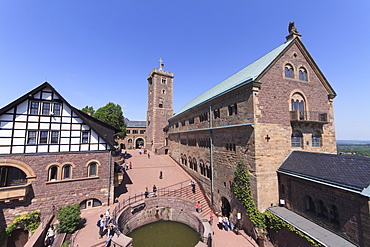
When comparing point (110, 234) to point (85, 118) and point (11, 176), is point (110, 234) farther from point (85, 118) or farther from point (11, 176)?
point (85, 118)

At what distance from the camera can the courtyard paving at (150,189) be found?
44.2 ft

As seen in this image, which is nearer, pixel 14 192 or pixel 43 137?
pixel 14 192

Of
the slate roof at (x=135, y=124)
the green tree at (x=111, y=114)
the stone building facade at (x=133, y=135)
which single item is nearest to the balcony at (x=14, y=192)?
the green tree at (x=111, y=114)

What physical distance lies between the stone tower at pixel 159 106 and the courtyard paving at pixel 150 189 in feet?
43.0

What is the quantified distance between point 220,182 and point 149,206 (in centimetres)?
870

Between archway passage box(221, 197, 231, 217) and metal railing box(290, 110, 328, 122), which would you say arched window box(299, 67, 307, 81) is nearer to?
metal railing box(290, 110, 328, 122)

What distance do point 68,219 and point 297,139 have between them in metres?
21.7

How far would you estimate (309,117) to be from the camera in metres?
16.4

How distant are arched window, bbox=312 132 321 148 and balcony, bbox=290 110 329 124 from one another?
1510 mm

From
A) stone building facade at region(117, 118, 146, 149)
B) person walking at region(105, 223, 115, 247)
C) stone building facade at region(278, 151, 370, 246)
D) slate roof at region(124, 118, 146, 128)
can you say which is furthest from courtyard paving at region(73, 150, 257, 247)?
slate roof at region(124, 118, 146, 128)

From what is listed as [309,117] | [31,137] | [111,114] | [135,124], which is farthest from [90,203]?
[135,124]

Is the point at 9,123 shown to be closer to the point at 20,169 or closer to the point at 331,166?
the point at 20,169

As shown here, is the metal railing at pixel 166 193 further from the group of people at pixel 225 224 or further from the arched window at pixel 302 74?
the arched window at pixel 302 74

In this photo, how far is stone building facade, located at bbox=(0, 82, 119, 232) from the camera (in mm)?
14516
